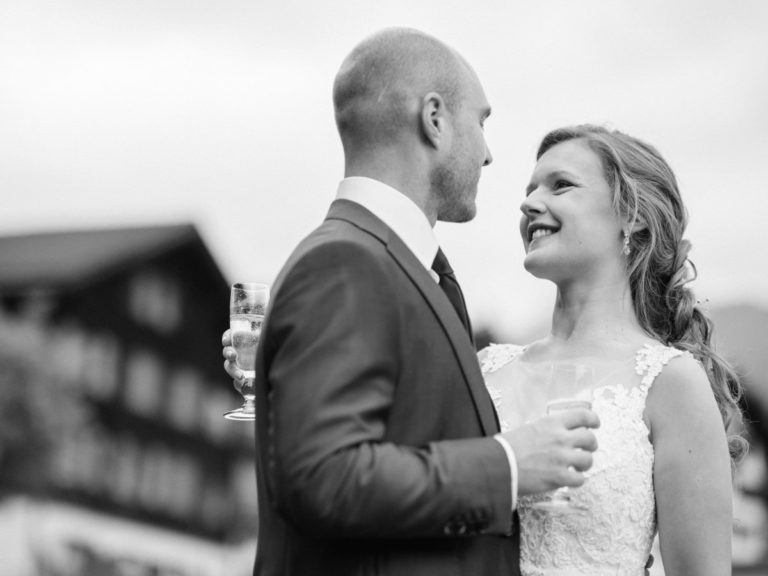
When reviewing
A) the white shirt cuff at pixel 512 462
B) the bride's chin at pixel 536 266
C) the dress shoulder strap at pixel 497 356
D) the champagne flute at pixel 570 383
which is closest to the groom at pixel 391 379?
the white shirt cuff at pixel 512 462

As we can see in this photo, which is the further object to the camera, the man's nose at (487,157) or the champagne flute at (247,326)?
the champagne flute at (247,326)

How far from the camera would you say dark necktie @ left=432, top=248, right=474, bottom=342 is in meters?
2.89

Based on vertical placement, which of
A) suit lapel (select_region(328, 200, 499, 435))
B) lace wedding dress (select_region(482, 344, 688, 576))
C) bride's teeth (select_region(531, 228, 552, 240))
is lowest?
lace wedding dress (select_region(482, 344, 688, 576))

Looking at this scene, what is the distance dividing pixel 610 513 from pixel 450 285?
1.21 m

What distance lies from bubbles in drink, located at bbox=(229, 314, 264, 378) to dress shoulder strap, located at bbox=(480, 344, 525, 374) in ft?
3.20

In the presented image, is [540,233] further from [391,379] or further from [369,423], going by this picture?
[369,423]

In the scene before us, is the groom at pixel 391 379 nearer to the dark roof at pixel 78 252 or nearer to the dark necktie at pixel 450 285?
the dark necktie at pixel 450 285

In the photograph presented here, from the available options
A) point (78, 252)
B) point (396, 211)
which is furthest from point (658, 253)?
point (78, 252)

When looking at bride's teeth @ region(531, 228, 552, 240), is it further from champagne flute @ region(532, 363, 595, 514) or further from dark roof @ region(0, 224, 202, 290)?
dark roof @ region(0, 224, 202, 290)

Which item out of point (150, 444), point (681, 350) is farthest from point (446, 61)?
point (150, 444)

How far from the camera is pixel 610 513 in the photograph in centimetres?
367

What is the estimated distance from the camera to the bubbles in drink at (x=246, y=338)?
12.1ft

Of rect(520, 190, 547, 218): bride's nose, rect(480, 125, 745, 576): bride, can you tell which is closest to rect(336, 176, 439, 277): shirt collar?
rect(480, 125, 745, 576): bride

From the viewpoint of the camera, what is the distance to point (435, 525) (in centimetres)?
235
